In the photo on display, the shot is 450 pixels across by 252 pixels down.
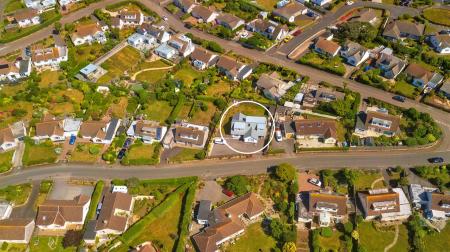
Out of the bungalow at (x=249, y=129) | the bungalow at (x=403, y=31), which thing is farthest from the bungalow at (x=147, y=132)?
the bungalow at (x=403, y=31)

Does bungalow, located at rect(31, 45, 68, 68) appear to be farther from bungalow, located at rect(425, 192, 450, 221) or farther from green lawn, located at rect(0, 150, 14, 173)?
bungalow, located at rect(425, 192, 450, 221)

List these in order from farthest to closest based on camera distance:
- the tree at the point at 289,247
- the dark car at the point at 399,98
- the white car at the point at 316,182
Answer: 1. the dark car at the point at 399,98
2. the white car at the point at 316,182
3. the tree at the point at 289,247

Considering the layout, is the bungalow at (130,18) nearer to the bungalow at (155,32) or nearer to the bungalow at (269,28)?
the bungalow at (155,32)

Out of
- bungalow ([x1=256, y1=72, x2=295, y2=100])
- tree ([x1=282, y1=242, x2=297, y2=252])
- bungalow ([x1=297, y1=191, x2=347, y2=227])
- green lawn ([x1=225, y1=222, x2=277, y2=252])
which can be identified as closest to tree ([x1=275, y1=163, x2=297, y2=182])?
bungalow ([x1=297, y1=191, x2=347, y2=227])

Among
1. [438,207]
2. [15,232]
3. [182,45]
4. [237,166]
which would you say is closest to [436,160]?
[438,207]

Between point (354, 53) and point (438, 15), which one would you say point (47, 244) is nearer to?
point (354, 53)
